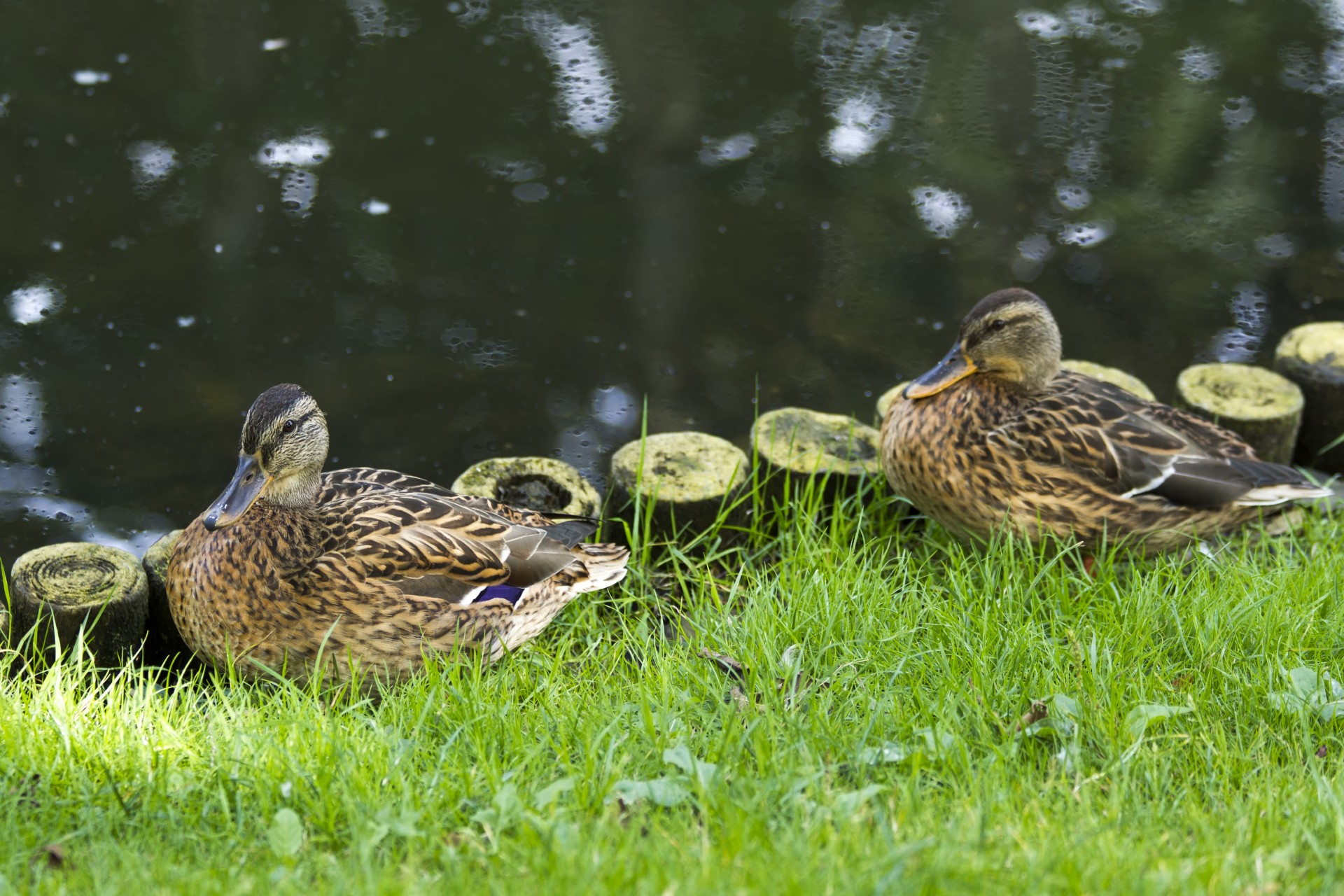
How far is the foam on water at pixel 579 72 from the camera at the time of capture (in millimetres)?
6008

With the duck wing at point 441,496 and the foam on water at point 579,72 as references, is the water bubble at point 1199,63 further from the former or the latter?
the duck wing at point 441,496

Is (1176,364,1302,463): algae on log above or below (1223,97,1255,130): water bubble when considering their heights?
below

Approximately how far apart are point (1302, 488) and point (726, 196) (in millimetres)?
2866

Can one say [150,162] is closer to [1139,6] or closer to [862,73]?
[862,73]

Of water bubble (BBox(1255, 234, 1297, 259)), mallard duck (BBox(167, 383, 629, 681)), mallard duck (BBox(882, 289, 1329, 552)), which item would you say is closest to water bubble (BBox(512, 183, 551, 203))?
mallard duck (BBox(882, 289, 1329, 552))

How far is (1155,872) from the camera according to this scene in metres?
2.16

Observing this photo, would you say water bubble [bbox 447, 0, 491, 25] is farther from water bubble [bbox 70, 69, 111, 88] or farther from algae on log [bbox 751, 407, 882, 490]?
algae on log [bbox 751, 407, 882, 490]

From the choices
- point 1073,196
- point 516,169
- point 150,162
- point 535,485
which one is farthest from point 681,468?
point 150,162

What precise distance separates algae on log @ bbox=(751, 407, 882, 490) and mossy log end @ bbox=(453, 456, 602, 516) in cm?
55

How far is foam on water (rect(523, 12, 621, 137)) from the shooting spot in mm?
6008

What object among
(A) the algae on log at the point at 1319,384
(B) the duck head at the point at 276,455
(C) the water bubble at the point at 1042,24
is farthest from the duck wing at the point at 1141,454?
(C) the water bubble at the point at 1042,24

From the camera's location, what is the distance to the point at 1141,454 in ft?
12.0

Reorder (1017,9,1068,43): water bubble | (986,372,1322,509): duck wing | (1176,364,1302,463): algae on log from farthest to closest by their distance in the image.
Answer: (1017,9,1068,43): water bubble < (1176,364,1302,463): algae on log < (986,372,1322,509): duck wing

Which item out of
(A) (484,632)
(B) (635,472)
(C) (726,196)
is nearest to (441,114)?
(C) (726,196)
